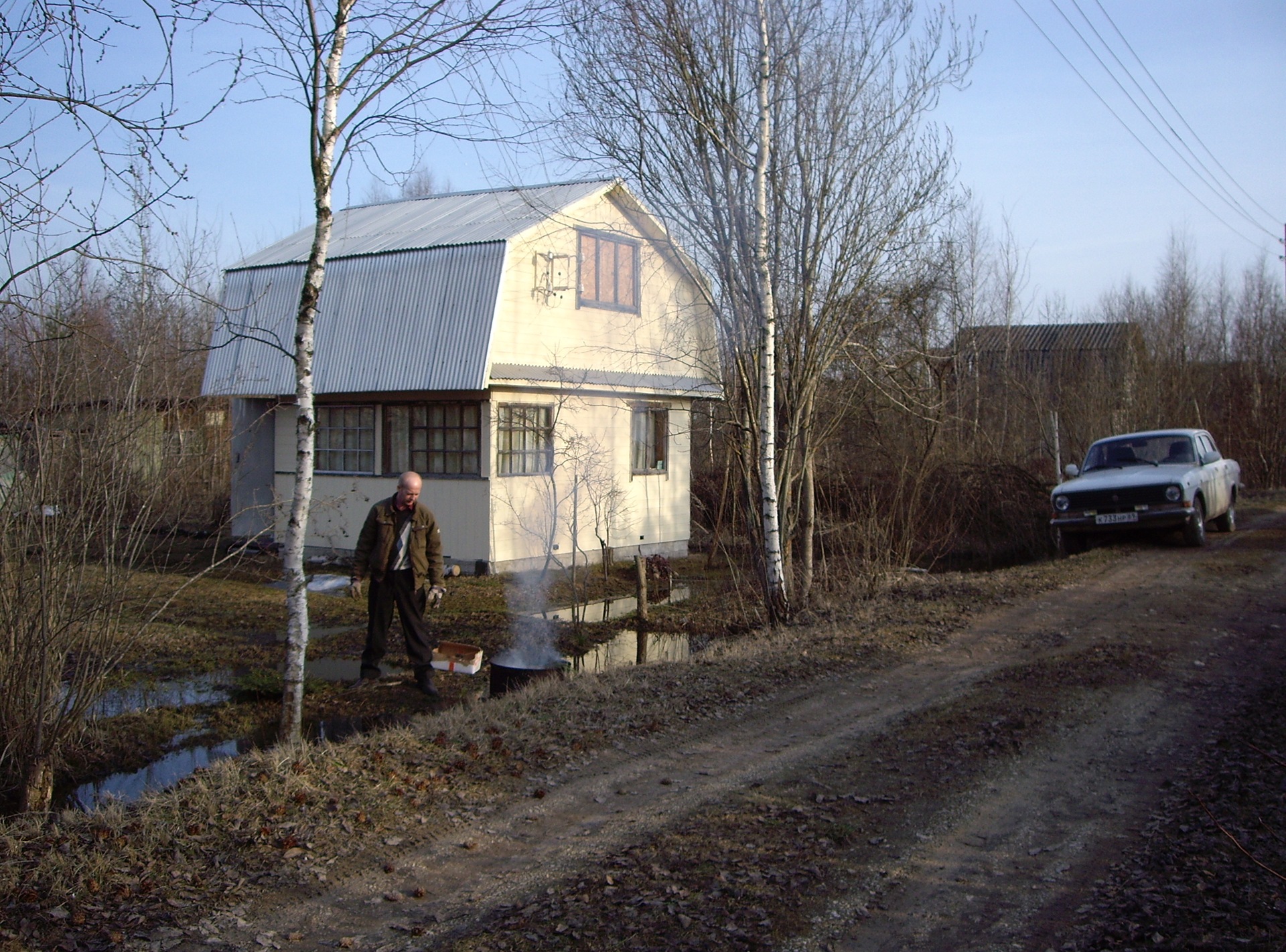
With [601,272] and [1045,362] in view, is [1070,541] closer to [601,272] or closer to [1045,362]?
[601,272]

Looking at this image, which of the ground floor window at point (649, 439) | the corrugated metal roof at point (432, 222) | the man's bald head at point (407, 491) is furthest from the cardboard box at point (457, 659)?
the ground floor window at point (649, 439)

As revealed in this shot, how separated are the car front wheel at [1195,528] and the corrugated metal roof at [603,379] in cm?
698

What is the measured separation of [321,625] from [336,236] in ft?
29.7

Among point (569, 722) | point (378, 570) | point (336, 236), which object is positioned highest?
point (336, 236)

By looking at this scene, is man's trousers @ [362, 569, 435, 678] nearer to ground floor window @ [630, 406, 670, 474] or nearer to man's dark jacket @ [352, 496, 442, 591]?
man's dark jacket @ [352, 496, 442, 591]

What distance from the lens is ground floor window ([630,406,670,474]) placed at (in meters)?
18.6

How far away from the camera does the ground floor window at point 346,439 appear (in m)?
17.1

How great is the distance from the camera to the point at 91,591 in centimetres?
602

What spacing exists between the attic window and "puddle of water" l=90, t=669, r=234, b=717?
9.22 m

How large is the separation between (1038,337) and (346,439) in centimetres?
3630

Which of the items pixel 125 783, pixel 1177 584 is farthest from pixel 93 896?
pixel 1177 584

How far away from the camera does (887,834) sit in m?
4.92

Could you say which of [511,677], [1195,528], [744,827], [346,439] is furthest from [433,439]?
[744,827]

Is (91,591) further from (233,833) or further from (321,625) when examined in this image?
(321,625)
